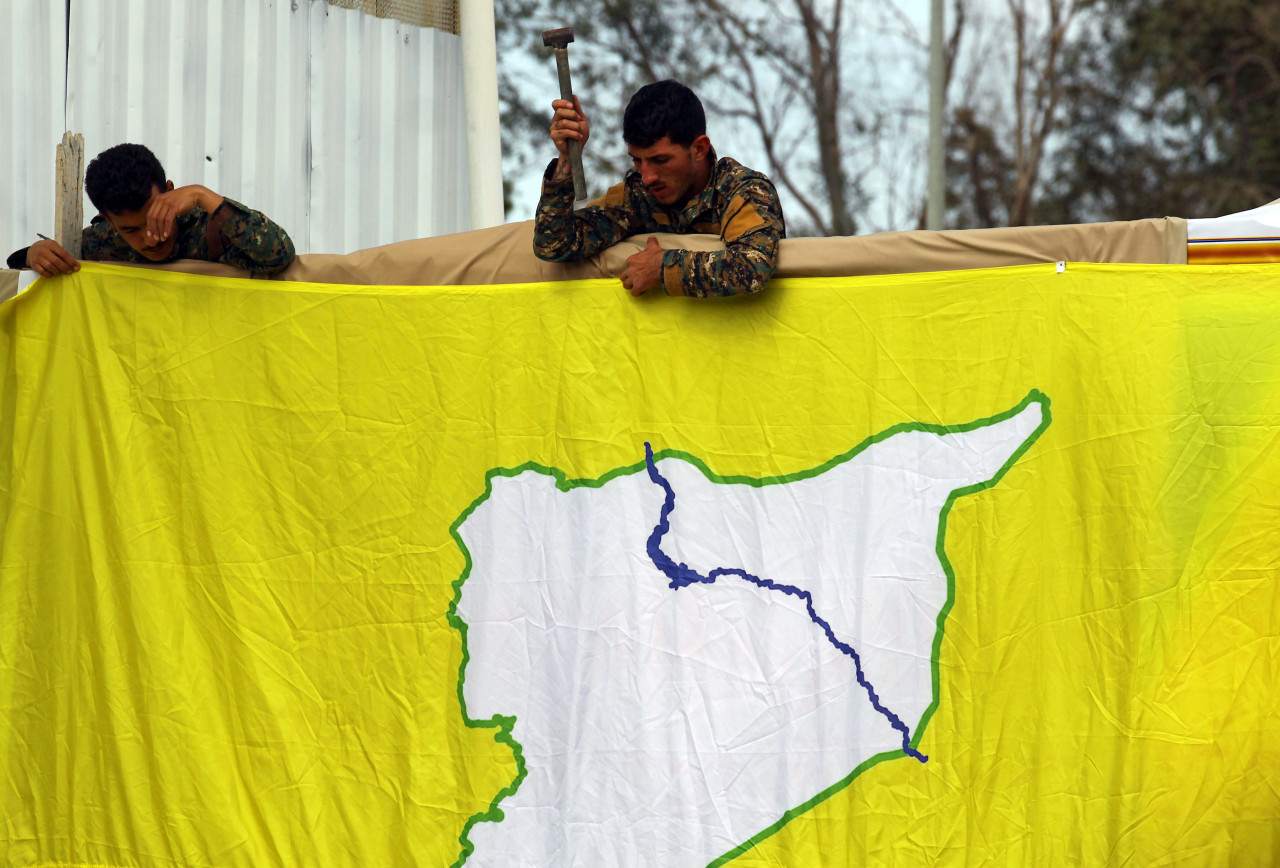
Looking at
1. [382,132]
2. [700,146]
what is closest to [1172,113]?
[382,132]

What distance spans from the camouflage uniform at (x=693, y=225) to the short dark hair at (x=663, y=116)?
0.39 feet

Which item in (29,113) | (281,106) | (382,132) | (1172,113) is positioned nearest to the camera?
(29,113)

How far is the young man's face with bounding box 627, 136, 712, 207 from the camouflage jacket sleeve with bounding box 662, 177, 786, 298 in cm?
18

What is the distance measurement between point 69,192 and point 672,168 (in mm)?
1559

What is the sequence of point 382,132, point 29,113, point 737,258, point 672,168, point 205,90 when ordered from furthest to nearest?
point 382,132
point 205,90
point 29,113
point 672,168
point 737,258

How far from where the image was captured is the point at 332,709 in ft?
10.2

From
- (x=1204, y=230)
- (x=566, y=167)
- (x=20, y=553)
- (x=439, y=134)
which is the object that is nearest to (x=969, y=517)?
(x=1204, y=230)

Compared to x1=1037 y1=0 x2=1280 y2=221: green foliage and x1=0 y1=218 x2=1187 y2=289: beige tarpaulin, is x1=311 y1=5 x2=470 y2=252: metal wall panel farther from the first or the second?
x1=1037 y1=0 x2=1280 y2=221: green foliage

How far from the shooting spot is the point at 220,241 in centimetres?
327

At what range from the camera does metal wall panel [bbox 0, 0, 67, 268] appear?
397cm

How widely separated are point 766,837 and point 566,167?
1.59m

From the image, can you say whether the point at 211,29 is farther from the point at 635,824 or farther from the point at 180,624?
the point at 635,824

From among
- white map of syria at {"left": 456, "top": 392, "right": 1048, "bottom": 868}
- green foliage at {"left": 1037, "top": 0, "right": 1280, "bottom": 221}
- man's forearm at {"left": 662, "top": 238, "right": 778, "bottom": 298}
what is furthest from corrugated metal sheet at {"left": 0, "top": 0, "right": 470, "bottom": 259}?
green foliage at {"left": 1037, "top": 0, "right": 1280, "bottom": 221}

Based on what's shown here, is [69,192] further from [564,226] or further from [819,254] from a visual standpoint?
[819,254]
